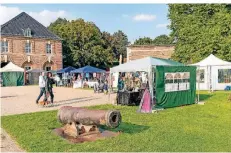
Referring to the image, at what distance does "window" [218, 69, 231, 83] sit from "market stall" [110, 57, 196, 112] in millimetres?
11840

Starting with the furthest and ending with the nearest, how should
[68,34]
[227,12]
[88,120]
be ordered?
[68,34] → [227,12] → [88,120]

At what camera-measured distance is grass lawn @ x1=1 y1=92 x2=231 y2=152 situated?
25.1ft

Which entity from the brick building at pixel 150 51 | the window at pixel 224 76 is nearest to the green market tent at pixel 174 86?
the window at pixel 224 76

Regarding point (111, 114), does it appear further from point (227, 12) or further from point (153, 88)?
point (227, 12)

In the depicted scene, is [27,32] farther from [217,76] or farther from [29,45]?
[217,76]

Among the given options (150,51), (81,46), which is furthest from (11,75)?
(150,51)

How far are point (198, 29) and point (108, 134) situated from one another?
94.8ft

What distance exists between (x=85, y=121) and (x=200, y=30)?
2916 cm

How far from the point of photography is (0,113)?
14.2 metres

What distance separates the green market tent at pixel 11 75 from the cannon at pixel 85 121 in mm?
33602

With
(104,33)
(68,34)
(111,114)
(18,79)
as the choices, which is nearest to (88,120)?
(111,114)

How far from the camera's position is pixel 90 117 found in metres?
8.52

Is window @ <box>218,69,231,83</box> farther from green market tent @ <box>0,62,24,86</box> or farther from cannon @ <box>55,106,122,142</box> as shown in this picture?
green market tent @ <box>0,62,24,86</box>

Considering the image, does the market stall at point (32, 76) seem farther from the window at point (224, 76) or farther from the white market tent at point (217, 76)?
the window at point (224, 76)
